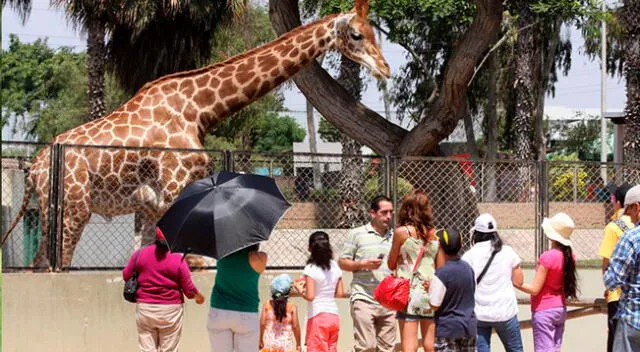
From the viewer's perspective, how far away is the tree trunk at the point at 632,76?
21281 mm

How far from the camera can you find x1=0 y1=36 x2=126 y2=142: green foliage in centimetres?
5936

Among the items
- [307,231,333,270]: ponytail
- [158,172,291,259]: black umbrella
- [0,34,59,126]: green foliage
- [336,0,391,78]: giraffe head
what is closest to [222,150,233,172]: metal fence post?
[336,0,391,78]: giraffe head

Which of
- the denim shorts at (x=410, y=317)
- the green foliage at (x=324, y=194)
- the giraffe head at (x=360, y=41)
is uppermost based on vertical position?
the giraffe head at (x=360, y=41)

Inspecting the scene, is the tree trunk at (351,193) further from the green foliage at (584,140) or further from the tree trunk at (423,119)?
the green foliage at (584,140)

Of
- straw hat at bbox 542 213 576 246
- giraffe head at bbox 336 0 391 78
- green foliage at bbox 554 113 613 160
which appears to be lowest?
straw hat at bbox 542 213 576 246

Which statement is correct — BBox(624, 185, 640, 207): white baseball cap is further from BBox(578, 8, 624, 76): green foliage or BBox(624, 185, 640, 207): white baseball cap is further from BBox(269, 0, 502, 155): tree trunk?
BBox(578, 8, 624, 76): green foliage

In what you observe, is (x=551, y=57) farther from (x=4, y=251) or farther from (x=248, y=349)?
(x=248, y=349)

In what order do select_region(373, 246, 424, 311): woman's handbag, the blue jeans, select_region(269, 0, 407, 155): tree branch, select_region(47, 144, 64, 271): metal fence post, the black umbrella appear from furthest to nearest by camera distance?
select_region(269, 0, 407, 155): tree branch → select_region(47, 144, 64, 271): metal fence post → the blue jeans → select_region(373, 246, 424, 311): woman's handbag → the black umbrella

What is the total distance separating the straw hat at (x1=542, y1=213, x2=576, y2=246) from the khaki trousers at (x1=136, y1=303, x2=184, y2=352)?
3.12 meters

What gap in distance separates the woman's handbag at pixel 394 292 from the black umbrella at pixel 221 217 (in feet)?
3.51

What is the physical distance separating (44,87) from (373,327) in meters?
77.8

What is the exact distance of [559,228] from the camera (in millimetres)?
9039

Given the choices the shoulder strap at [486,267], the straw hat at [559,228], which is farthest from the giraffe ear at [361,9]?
the shoulder strap at [486,267]

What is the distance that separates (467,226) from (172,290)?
613cm
